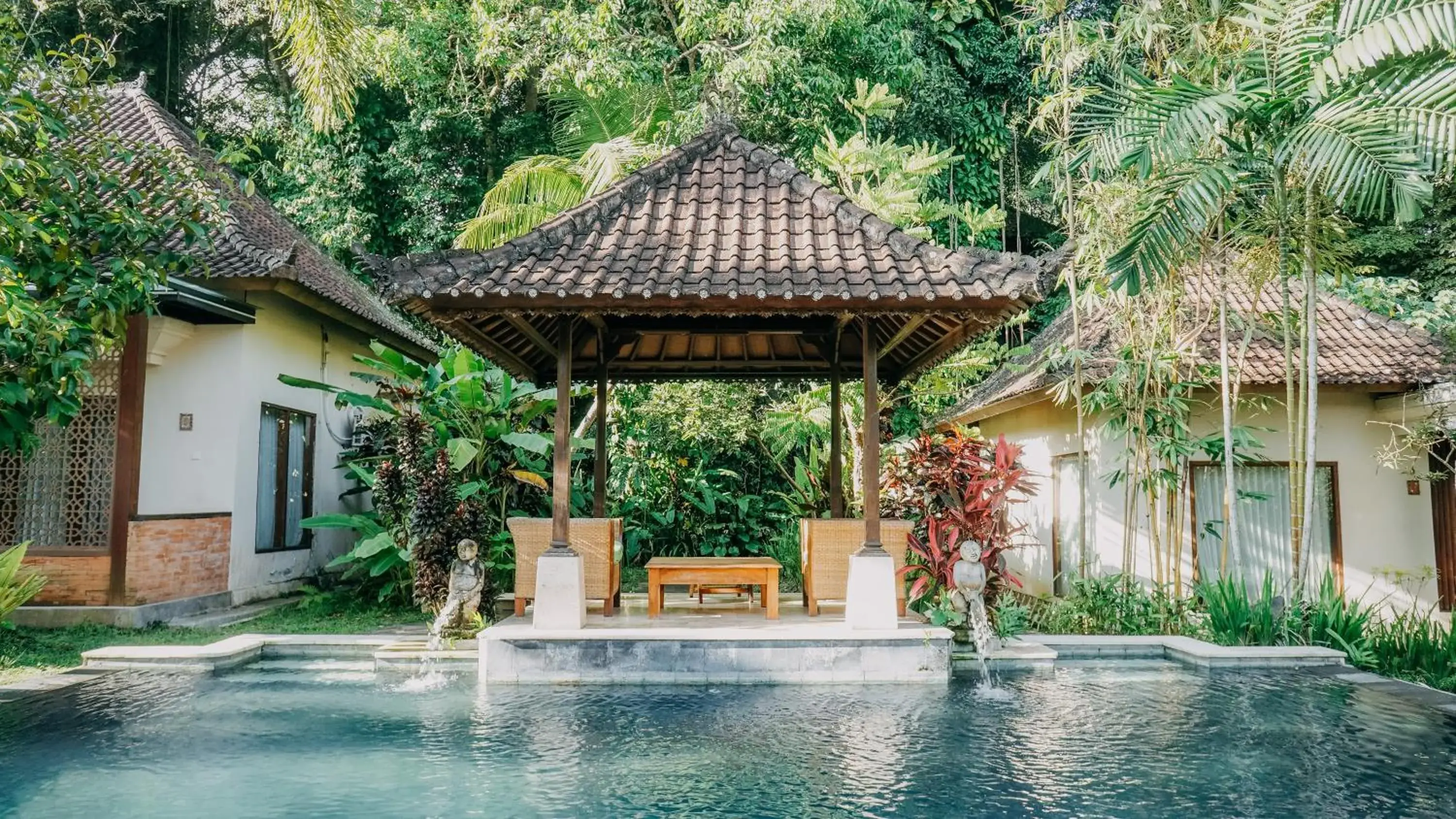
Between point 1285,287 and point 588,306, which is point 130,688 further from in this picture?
point 1285,287

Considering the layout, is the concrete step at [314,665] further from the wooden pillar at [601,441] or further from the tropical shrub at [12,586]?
the wooden pillar at [601,441]

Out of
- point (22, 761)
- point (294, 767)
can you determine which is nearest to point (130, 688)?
point (22, 761)

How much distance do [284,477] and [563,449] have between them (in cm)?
616

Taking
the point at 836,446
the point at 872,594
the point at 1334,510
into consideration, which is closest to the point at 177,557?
the point at 836,446

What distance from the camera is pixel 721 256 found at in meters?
7.03

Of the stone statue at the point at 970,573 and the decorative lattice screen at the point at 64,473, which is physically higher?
the decorative lattice screen at the point at 64,473

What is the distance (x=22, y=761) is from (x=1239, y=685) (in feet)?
22.8

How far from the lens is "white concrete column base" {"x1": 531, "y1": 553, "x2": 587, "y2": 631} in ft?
22.6

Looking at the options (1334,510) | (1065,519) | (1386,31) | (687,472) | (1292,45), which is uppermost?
(1292,45)

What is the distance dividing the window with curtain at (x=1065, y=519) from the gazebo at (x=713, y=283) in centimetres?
374

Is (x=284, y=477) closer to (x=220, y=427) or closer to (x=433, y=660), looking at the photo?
(x=220, y=427)

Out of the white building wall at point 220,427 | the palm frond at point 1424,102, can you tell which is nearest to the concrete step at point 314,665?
the white building wall at point 220,427

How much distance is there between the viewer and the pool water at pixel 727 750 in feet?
13.0

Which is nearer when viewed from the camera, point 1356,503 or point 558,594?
point 558,594
